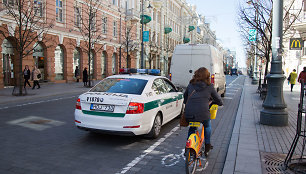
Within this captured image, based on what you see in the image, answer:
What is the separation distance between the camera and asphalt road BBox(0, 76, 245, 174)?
4.41m

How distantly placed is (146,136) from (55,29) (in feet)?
67.7

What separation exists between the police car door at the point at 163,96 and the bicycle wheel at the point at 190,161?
2.46 metres

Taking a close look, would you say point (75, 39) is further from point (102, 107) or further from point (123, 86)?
point (102, 107)

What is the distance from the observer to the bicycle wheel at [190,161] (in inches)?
155

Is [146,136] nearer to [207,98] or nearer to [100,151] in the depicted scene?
[100,151]

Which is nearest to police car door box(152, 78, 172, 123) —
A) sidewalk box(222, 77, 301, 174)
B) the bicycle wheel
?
sidewalk box(222, 77, 301, 174)

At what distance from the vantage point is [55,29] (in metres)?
23.8

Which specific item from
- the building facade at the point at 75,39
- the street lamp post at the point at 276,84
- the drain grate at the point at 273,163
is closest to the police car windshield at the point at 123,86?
the drain grate at the point at 273,163

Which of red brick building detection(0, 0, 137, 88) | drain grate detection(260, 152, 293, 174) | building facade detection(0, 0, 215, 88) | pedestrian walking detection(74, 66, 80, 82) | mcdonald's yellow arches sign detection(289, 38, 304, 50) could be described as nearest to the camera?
drain grate detection(260, 152, 293, 174)

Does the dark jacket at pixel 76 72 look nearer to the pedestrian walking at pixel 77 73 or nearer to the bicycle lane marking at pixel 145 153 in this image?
the pedestrian walking at pixel 77 73

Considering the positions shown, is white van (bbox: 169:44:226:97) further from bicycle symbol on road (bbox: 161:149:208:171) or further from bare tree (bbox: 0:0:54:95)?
bare tree (bbox: 0:0:54:95)

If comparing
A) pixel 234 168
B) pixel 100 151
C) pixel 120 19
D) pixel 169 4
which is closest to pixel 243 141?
pixel 234 168

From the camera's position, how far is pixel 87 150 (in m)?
5.30

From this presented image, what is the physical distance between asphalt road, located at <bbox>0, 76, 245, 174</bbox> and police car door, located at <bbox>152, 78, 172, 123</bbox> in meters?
0.53
